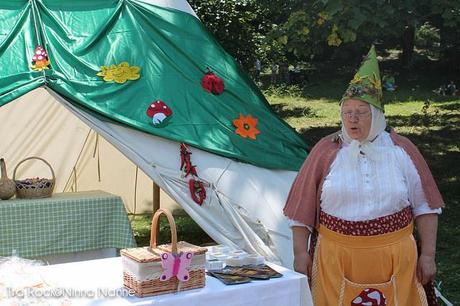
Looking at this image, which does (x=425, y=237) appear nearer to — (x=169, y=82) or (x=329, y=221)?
(x=329, y=221)

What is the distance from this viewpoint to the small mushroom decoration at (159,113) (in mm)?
3988

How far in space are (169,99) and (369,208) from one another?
6.30ft

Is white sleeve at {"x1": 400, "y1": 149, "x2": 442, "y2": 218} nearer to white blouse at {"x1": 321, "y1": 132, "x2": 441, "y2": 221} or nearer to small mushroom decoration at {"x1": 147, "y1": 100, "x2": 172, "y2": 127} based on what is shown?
white blouse at {"x1": 321, "y1": 132, "x2": 441, "y2": 221}

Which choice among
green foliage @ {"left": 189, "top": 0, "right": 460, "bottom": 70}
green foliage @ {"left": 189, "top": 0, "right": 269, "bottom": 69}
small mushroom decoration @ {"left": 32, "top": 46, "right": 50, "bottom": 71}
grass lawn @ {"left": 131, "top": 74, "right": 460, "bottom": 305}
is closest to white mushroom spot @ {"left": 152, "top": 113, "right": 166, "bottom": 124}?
small mushroom decoration @ {"left": 32, "top": 46, "right": 50, "bottom": 71}

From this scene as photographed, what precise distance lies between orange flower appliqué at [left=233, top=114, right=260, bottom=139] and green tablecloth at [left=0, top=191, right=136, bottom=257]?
939 millimetres

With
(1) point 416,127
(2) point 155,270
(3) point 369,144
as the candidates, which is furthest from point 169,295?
(1) point 416,127

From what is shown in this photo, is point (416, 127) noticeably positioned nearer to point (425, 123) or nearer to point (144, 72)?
point (425, 123)

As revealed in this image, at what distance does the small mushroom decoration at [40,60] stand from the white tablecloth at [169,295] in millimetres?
1700

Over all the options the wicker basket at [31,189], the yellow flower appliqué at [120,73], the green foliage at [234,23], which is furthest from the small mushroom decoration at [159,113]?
the green foliage at [234,23]

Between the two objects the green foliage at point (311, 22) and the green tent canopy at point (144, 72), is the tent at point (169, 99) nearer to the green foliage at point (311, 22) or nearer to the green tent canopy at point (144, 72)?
the green tent canopy at point (144, 72)

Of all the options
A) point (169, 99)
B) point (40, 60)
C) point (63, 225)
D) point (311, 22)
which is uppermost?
point (311, 22)

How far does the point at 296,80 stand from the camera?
53.1 feet

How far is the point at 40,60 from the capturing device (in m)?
3.96

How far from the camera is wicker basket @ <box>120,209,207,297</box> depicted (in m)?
2.24
